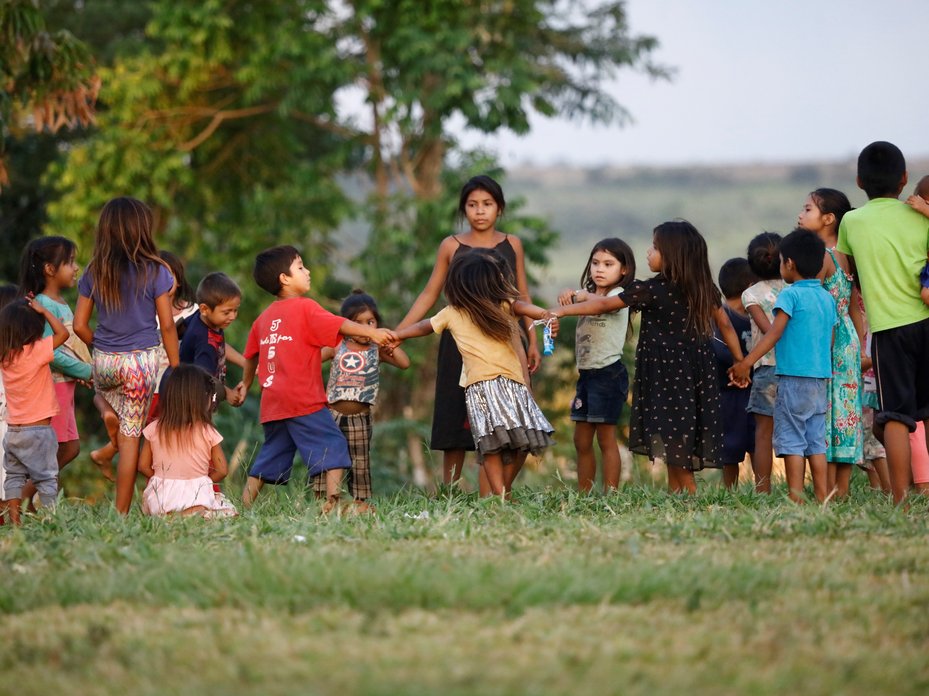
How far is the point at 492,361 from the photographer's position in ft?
21.4

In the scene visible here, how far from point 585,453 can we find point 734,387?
1.01m

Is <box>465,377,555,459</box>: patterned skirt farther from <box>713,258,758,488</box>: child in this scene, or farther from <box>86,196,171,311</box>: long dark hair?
<box>86,196,171,311</box>: long dark hair

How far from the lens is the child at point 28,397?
6.47 metres

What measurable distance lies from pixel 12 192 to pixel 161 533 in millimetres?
16445

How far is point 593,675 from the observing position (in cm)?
334

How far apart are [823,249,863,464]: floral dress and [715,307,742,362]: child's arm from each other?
1.77 ft

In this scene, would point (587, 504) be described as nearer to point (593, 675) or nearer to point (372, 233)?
point (593, 675)

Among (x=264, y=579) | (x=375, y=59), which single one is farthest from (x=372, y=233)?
(x=264, y=579)

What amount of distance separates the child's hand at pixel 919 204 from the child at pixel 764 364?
32.9 inches

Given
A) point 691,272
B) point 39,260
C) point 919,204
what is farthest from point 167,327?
point 919,204

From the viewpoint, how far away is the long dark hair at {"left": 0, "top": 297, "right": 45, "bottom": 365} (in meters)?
6.46

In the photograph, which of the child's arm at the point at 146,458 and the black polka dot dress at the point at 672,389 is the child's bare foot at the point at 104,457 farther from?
the black polka dot dress at the point at 672,389

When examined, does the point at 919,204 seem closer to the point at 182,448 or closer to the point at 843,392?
the point at 843,392

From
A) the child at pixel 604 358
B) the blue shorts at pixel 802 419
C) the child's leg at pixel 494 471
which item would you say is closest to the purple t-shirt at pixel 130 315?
the child's leg at pixel 494 471
